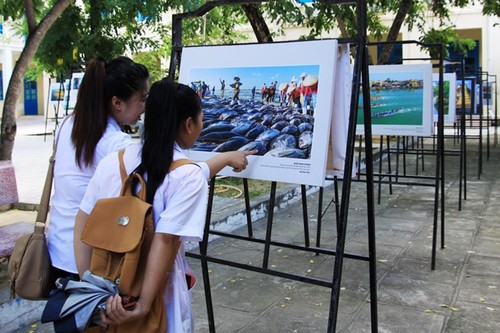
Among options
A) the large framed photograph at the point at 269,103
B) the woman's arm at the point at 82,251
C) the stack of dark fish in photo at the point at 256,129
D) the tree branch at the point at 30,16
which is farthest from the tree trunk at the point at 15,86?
the woman's arm at the point at 82,251

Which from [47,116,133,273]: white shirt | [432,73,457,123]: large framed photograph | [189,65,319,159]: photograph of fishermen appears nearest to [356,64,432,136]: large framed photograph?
[189,65,319,159]: photograph of fishermen

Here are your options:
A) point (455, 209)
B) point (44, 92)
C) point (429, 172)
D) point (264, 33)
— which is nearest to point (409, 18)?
point (429, 172)

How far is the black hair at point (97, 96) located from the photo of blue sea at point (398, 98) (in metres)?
4.10

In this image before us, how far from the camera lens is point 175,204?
1.80 m

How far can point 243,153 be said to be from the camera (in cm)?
271

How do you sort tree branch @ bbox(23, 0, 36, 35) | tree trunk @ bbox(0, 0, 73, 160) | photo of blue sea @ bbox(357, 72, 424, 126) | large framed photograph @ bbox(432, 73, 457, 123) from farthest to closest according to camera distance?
large framed photograph @ bbox(432, 73, 457, 123) < tree branch @ bbox(23, 0, 36, 35) < photo of blue sea @ bbox(357, 72, 424, 126) < tree trunk @ bbox(0, 0, 73, 160)

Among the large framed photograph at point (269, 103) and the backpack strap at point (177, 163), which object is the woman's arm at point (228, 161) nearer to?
the large framed photograph at point (269, 103)

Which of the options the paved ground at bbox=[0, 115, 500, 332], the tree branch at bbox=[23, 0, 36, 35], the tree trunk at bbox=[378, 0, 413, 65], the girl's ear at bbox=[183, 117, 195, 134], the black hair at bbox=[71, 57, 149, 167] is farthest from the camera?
the tree trunk at bbox=[378, 0, 413, 65]

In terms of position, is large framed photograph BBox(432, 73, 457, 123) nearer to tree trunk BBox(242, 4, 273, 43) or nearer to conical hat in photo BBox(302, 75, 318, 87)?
tree trunk BBox(242, 4, 273, 43)

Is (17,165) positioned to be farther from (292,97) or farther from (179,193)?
(179,193)

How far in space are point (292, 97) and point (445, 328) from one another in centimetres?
188

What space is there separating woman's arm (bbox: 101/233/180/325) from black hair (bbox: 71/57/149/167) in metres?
0.60

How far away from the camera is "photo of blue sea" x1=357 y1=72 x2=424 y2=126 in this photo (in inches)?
228

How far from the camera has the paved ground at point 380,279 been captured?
3.66 metres
